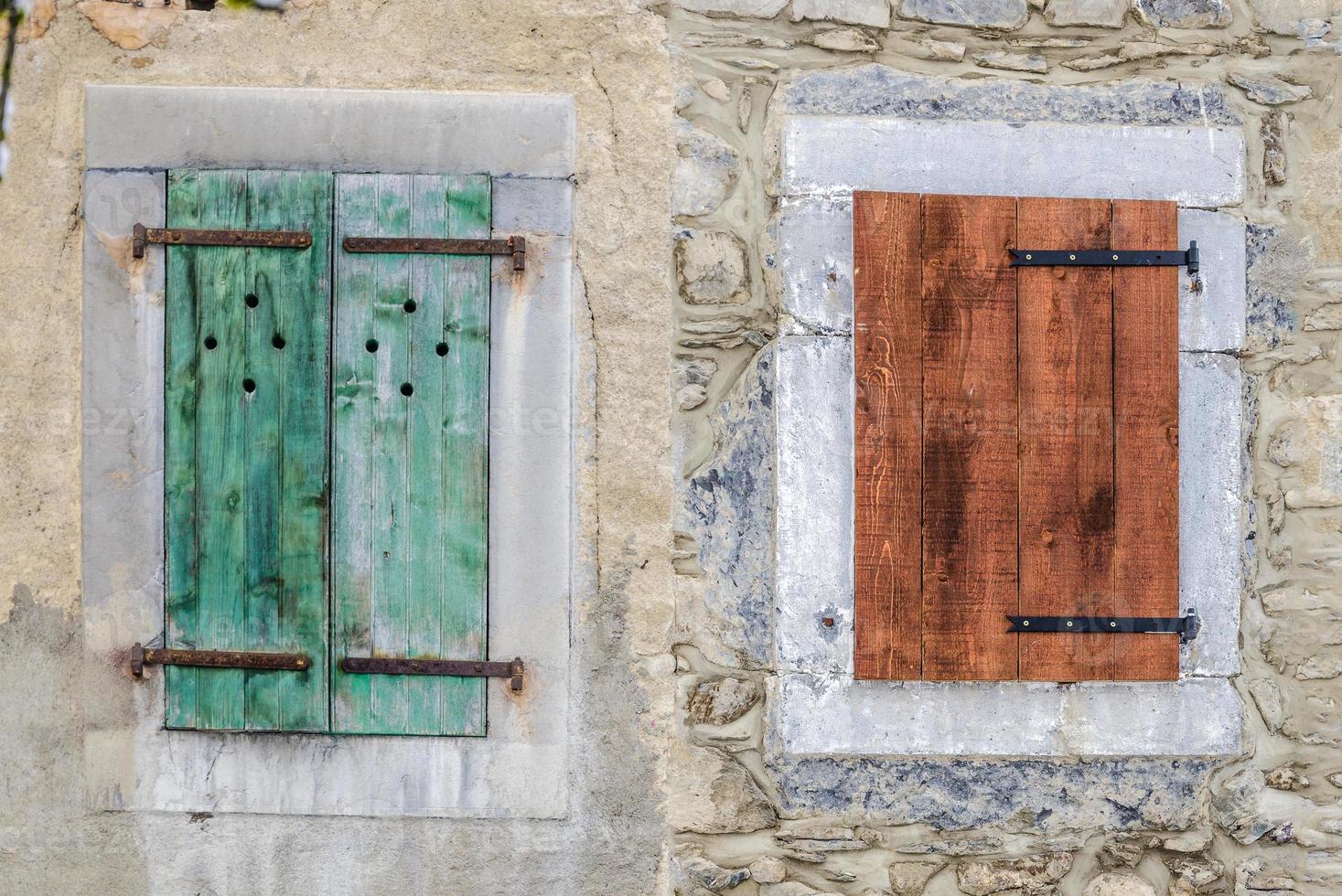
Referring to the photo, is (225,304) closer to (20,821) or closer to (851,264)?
(20,821)

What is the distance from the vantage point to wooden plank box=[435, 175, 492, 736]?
262 centimetres

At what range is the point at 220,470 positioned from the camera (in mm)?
2609

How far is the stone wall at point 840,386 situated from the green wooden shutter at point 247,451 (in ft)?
3.34

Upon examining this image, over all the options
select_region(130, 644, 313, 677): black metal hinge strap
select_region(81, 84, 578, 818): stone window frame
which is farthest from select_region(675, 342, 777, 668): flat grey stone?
select_region(130, 644, 313, 677): black metal hinge strap

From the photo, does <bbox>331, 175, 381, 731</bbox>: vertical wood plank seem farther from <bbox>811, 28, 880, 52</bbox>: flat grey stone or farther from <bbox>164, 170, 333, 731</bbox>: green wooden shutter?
<bbox>811, 28, 880, 52</bbox>: flat grey stone

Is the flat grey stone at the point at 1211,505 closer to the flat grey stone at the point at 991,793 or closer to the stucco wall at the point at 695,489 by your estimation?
the stucco wall at the point at 695,489

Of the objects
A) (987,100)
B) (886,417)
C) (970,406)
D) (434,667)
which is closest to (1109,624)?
(970,406)

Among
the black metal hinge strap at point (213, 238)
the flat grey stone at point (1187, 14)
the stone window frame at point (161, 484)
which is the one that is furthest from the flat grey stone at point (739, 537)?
the flat grey stone at point (1187, 14)

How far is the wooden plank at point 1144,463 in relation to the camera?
265 centimetres

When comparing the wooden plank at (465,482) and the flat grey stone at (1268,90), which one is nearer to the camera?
the wooden plank at (465,482)

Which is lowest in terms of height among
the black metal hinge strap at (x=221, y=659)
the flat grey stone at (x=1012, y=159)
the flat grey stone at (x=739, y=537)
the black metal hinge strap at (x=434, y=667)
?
the black metal hinge strap at (x=434, y=667)

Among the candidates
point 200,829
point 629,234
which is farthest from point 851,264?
point 200,829

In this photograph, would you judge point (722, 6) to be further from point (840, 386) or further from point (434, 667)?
point (434, 667)

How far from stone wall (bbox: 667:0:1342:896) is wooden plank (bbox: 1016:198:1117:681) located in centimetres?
33
